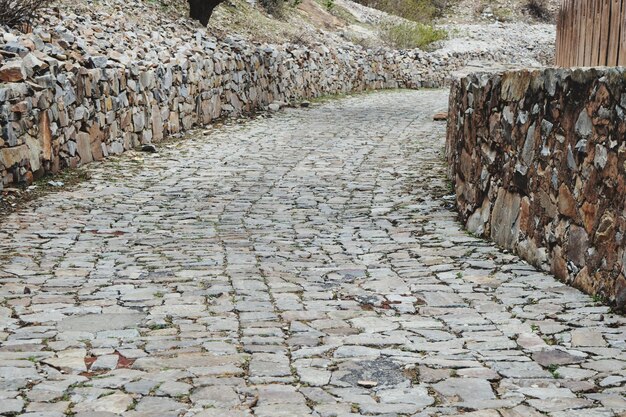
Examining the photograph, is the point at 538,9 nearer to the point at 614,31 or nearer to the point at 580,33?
the point at 580,33

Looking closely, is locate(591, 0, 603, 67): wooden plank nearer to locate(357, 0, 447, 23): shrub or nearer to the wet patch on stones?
the wet patch on stones

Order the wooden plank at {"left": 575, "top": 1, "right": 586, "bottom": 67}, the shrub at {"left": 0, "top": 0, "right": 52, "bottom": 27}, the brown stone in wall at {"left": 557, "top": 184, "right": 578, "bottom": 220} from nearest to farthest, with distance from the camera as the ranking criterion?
the brown stone in wall at {"left": 557, "top": 184, "right": 578, "bottom": 220} → the wooden plank at {"left": 575, "top": 1, "right": 586, "bottom": 67} → the shrub at {"left": 0, "top": 0, "right": 52, "bottom": 27}

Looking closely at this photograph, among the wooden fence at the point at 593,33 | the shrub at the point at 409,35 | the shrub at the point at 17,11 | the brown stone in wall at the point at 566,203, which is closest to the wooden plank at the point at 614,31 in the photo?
the wooden fence at the point at 593,33

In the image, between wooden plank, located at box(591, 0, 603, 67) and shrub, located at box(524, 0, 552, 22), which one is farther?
shrub, located at box(524, 0, 552, 22)

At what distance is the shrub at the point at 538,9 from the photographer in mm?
38031

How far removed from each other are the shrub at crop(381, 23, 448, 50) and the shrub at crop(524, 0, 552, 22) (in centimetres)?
1039

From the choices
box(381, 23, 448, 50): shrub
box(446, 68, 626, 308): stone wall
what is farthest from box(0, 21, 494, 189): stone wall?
box(381, 23, 448, 50): shrub

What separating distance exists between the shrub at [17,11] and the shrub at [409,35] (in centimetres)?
1663

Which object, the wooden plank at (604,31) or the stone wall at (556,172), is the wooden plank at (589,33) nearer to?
the wooden plank at (604,31)

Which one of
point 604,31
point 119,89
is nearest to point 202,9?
point 119,89

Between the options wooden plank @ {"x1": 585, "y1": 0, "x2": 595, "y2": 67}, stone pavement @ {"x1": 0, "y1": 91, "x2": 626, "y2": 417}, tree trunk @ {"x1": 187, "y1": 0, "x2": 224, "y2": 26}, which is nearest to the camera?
stone pavement @ {"x1": 0, "y1": 91, "x2": 626, "y2": 417}

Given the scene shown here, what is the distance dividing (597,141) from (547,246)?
103 cm

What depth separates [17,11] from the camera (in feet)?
37.4

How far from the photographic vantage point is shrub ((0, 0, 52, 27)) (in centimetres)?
1116
